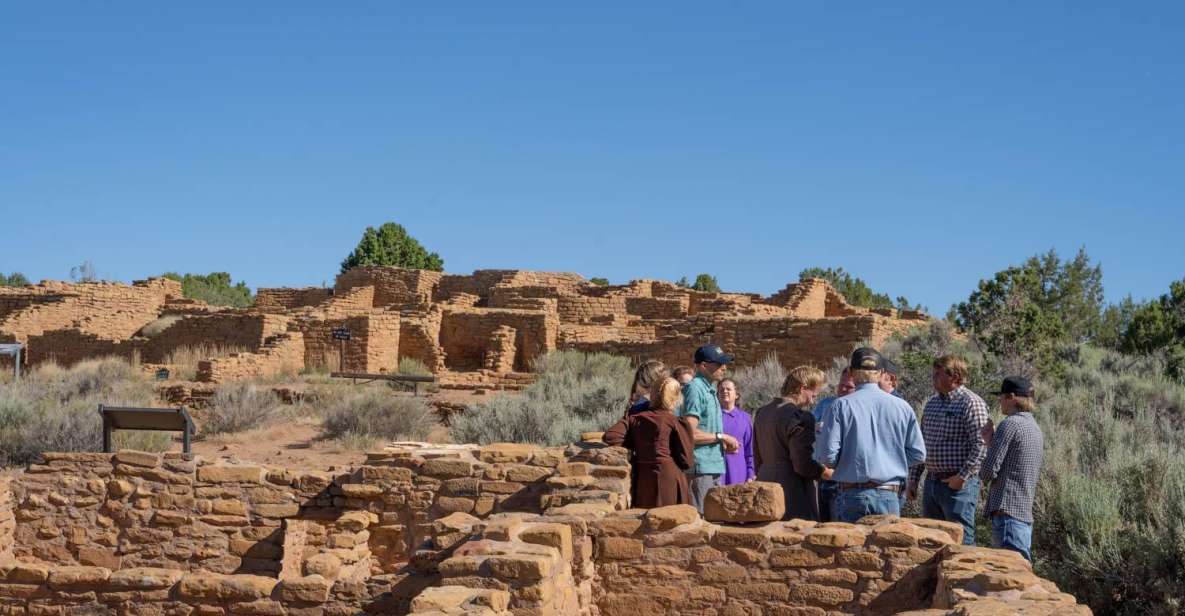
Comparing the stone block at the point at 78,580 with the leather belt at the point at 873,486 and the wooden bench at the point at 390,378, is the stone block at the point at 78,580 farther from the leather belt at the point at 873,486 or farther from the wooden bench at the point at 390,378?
the wooden bench at the point at 390,378

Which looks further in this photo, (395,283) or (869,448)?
(395,283)

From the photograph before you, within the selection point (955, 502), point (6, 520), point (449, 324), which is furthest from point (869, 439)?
point (449, 324)

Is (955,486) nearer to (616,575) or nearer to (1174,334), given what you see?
(616,575)

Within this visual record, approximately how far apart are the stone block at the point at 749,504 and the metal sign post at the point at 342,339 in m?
18.4

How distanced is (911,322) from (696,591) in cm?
1621

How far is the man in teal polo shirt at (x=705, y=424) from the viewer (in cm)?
778

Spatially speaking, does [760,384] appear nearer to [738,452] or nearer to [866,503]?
[738,452]

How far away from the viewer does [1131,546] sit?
8.04 m

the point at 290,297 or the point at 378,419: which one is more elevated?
the point at 290,297

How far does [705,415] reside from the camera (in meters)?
7.84

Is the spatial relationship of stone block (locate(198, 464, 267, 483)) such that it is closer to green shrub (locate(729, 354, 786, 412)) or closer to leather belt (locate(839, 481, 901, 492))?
leather belt (locate(839, 481, 901, 492))

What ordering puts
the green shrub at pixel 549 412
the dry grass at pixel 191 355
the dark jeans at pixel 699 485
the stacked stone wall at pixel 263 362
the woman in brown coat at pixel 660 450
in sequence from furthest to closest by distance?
the dry grass at pixel 191 355
the stacked stone wall at pixel 263 362
the green shrub at pixel 549 412
the dark jeans at pixel 699 485
the woman in brown coat at pixel 660 450

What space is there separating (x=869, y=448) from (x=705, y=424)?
1308mm

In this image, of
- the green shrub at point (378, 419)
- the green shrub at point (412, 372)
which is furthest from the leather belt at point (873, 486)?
the green shrub at point (412, 372)
